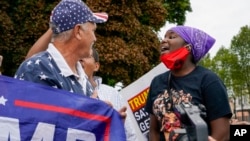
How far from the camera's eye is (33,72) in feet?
10.9

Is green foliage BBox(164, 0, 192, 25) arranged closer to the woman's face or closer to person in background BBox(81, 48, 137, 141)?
person in background BBox(81, 48, 137, 141)

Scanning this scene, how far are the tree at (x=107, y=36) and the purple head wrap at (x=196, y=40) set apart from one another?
54.3 ft

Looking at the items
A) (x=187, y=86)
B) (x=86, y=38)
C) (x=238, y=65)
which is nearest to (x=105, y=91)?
(x=187, y=86)

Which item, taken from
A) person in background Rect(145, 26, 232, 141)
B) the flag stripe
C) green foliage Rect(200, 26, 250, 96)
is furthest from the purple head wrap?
green foliage Rect(200, 26, 250, 96)

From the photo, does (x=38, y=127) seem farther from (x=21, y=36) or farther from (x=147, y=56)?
(x=147, y=56)

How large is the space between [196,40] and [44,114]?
1455 mm

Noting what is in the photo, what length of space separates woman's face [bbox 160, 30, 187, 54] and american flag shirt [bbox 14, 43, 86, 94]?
909 mm

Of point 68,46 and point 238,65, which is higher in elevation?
point 68,46

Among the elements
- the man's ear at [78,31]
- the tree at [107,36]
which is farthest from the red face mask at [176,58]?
the tree at [107,36]

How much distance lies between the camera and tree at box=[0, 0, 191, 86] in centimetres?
2105

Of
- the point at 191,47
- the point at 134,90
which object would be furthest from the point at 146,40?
the point at 191,47

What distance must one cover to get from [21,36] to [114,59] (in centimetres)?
352

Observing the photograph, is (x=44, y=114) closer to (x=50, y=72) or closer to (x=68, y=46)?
(x=50, y=72)

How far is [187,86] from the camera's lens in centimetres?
409
